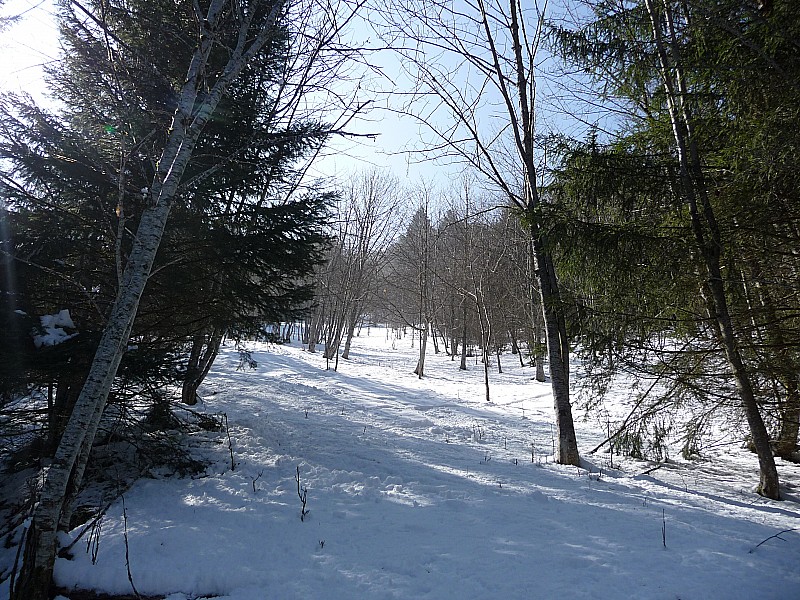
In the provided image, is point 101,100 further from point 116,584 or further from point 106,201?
point 116,584

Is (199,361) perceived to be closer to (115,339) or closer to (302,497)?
(302,497)

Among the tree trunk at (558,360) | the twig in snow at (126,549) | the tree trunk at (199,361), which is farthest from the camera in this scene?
the tree trunk at (199,361)

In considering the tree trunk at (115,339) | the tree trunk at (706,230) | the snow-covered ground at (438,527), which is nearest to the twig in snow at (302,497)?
the snow-covered ground at (438,527)

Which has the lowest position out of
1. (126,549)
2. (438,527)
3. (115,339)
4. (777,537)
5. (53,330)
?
(126,549)

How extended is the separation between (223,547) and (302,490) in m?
1.24

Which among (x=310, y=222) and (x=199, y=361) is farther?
(x=199, y=361)

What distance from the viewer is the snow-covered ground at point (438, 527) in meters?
3.02

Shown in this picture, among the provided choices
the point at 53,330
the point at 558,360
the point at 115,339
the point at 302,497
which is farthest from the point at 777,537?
the point at 53,330

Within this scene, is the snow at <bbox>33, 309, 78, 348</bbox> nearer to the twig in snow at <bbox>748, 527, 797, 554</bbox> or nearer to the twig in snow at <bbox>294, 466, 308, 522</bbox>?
the twig in snow at <bbox>294, 466, 308, 522</bbox>

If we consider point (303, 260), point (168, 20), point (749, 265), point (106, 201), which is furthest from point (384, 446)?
point (168, 20)

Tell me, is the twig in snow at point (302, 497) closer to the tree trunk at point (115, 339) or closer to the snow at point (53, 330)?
the tree trunk at point (115, 339)

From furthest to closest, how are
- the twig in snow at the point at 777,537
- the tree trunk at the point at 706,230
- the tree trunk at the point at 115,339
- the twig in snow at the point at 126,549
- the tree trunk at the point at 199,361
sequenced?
1. the tree trunk at the point at 199,361
2. the tree trunk at the point at 706,230
3. the twig in snow at the point at 777,537
4. the twig in snow at the point at 126,549
5. the tree trunk at the point at 115,339

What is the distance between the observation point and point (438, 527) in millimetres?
3881

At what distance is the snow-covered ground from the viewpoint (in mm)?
3020
